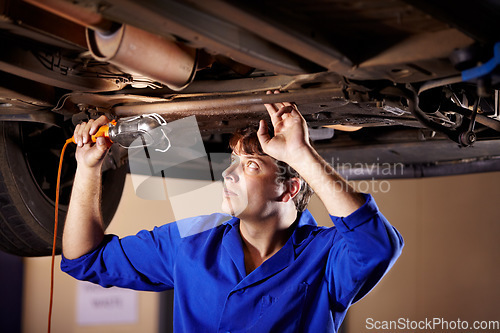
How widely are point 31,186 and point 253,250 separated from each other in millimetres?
927

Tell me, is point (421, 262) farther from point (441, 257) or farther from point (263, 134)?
point (263, 134)

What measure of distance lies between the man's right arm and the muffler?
0.62m

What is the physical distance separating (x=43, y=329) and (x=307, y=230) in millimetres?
3175

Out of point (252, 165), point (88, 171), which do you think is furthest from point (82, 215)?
point (252, 165)

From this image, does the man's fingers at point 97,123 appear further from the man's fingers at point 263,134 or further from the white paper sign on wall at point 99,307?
the white paper sign on wall at point 99,307

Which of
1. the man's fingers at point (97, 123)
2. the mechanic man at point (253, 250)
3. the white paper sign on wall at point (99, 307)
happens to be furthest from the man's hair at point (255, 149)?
the white paper sign on wall at point (99, 307)

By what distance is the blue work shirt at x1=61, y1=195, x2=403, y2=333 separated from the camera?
144cm

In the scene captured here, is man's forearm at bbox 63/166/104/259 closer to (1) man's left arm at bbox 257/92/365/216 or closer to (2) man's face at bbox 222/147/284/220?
(2) man's face at bbox 222/147/284/220

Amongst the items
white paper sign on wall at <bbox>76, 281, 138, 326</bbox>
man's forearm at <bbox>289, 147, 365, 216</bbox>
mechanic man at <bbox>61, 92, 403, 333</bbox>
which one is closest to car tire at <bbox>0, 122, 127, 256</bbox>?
mechanic man at <bbox>61, 92, 403, 333</bbox>

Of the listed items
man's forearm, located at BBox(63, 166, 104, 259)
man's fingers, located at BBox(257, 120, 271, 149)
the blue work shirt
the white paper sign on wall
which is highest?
man's fingers, located at BBox(257, 120, 271, 149)

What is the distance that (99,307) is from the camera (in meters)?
4.10

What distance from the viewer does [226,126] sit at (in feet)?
6.23

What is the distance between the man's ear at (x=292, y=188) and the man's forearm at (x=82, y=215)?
2.25 ft

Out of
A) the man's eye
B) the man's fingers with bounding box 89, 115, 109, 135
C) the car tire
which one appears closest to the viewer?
the man's fingers with bounding box 89, 115, 109, 135
